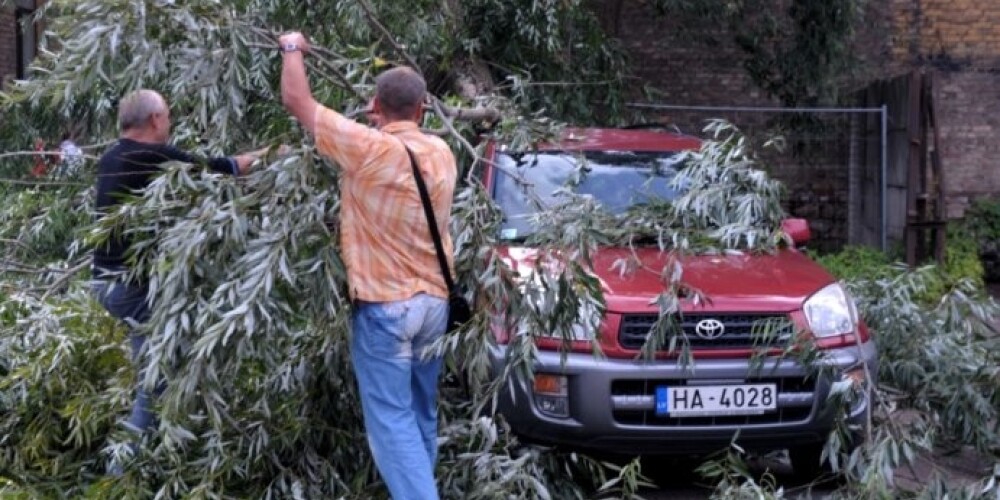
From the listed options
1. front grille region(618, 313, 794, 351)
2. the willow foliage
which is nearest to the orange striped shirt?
the willow foliage

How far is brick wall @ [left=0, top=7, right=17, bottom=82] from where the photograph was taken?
17.8m

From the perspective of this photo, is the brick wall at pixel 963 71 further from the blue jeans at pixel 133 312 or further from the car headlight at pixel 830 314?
the blue jeans at pixel 133 312

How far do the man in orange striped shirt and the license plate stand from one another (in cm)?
154

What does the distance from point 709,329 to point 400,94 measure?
2115mm

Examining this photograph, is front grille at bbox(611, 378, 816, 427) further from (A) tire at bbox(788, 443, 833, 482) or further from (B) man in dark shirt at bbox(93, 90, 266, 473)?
(B) man in dark shirt at bbox(93, 90, 266, 473)

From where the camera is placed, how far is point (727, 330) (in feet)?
20.2

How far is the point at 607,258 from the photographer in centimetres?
635

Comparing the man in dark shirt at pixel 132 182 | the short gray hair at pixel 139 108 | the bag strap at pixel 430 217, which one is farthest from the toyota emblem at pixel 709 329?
the short gray hair at pixel 139 108

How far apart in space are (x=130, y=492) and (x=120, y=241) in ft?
3.28

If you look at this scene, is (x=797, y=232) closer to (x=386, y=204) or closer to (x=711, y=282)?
(x=711, y=282)

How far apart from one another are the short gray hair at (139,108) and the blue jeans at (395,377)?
1.44 m

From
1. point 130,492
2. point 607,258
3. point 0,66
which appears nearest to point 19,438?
point 130,492

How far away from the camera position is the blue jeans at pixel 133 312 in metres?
5.46

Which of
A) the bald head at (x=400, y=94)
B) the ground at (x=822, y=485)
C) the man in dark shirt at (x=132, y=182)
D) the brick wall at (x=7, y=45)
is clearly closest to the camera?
the bald head at (x=400, y=94)
